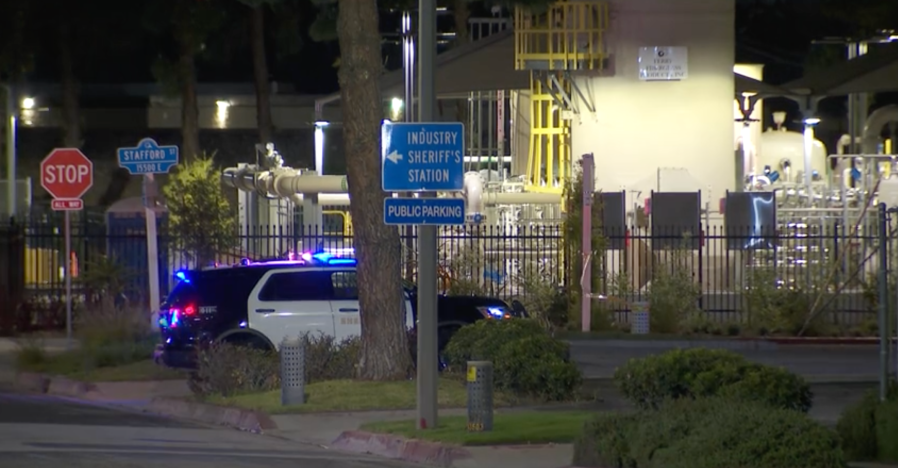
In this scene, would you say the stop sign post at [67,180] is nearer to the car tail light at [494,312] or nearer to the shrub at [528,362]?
the car tail light at [494,312]

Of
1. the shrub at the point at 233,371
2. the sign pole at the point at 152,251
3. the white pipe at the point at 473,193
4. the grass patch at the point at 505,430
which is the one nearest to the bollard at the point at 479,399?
the grass patch at the point at 505,430

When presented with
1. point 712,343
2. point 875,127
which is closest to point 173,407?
point 712,343

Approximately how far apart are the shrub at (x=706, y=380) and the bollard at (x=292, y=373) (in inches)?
169

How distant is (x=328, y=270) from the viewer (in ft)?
60.7

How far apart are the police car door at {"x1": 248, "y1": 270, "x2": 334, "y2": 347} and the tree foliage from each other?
733 centimetres

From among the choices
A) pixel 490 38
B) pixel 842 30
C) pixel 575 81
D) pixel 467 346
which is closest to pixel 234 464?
pixel 467 346

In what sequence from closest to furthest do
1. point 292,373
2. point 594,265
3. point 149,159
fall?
point 292,373 < point 149,159 < point 594,265

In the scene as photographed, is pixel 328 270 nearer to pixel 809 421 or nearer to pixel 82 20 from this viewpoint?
pixel 809 421

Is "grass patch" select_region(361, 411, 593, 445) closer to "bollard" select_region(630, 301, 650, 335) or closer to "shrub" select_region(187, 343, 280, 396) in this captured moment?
"shrub" select_region(187, 343, 280, 396)

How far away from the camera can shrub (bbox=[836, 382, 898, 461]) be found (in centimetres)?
1147

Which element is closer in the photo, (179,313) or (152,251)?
(179,313)

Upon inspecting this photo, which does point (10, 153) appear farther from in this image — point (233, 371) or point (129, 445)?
point (129, 445)

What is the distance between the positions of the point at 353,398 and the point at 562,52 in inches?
709

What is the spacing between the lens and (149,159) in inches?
853
